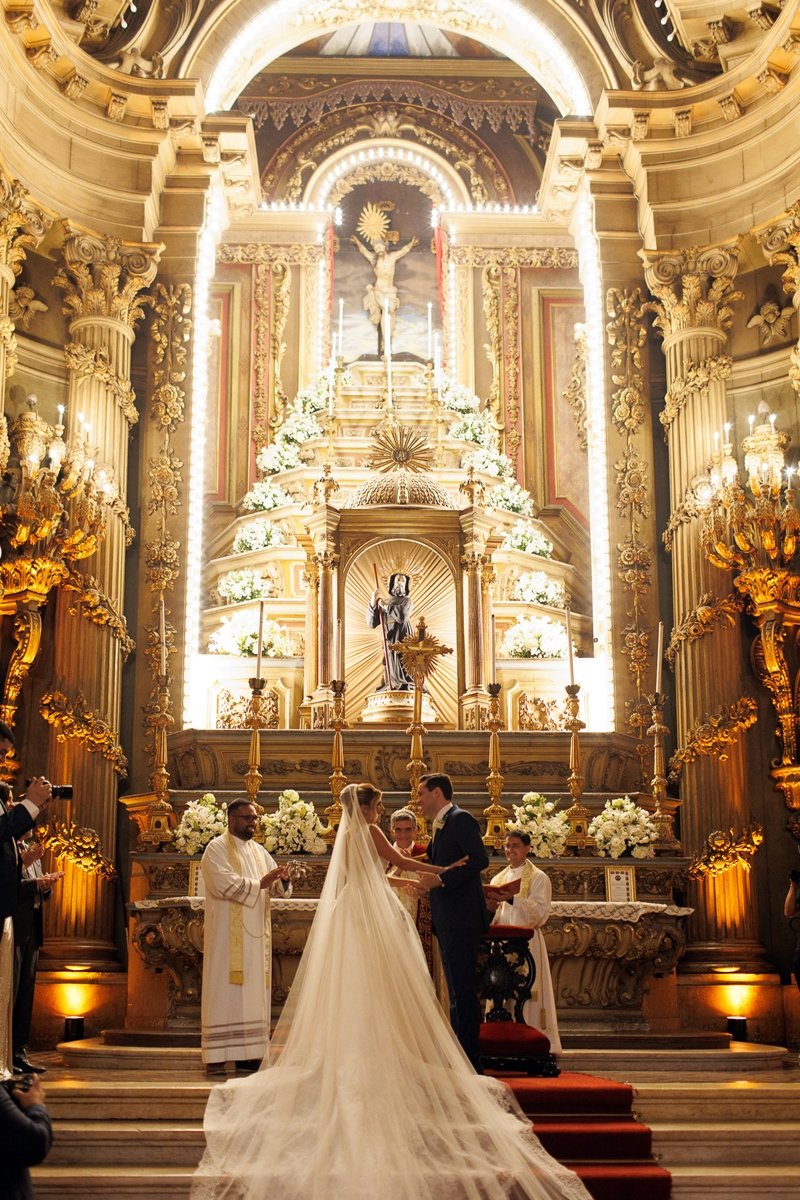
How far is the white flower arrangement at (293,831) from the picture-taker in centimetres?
1034

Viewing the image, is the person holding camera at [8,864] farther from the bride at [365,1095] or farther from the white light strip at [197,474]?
the white light strip at [197,474]

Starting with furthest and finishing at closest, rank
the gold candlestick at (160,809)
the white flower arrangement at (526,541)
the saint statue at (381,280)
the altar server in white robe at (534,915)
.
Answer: the saint statue at (381,280)
the white flower arrangement at (526,541)
the gold candlestick at (160,809)
the altar server in white robe at (534,915)

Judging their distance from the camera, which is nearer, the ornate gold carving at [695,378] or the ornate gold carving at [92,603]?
the ornate gold carving at [92,603]

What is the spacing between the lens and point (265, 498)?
16500mm

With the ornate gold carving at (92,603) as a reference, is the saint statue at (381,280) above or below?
above

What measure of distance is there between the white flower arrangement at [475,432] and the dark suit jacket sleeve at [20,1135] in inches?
520

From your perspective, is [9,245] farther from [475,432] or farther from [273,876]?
[273,876]

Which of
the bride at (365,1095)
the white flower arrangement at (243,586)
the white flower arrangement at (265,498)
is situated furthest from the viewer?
the white flower arrangement at (265,498)

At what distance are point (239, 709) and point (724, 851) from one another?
4693mm

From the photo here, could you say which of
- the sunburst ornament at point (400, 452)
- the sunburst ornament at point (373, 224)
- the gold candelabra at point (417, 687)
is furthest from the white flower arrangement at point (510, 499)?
the gold candelabra at point (417, 687)

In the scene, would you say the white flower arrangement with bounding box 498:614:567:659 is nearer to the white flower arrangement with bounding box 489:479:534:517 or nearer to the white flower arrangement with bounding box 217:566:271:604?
the white flower arrangement with bounding box 489:479:534:517

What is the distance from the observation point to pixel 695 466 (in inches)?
549

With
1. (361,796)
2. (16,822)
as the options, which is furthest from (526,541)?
(16,822)

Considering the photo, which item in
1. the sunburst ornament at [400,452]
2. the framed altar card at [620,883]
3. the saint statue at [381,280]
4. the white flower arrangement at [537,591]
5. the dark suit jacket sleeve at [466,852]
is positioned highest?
the saint statue at [381,280]
